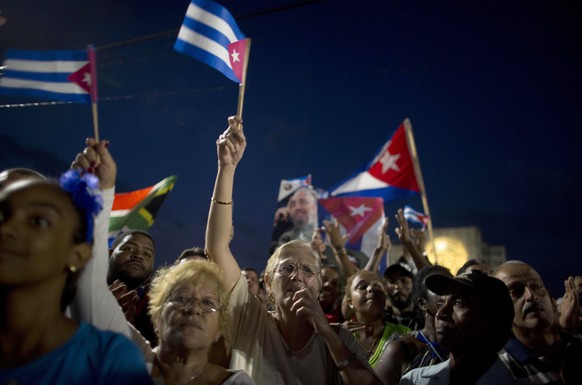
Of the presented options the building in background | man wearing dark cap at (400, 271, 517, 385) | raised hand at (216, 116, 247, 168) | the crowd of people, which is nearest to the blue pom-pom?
the crowd of people

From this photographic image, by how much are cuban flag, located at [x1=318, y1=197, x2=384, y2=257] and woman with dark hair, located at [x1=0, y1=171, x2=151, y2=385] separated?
890 centimetres

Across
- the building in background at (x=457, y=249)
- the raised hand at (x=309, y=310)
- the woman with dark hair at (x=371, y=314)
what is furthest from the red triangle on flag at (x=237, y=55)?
the building in background at (x=457, y=249)

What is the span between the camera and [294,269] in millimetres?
3014

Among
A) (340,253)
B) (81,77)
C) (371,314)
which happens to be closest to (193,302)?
(371,314)

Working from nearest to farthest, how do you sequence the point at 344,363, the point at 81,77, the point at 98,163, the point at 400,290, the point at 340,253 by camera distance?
1. the point at 98,163
2. the point at 344,363
3. the point at 81,77
4. the point at 400,290
5. the point at 340,253

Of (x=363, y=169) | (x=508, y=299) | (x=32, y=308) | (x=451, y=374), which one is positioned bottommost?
(x=451, y=374)

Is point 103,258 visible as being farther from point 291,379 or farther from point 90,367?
point 291,379

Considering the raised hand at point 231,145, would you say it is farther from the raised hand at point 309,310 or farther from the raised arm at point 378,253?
the raised arm at point 378,253

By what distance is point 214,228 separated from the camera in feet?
9.84

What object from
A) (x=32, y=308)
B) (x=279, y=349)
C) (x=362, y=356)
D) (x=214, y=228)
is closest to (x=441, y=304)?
(x=362, y=356)

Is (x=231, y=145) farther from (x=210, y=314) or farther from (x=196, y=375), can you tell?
(x=196, y=375)

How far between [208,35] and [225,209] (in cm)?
226

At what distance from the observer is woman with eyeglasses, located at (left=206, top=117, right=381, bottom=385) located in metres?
2.66

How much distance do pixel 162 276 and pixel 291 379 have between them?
3.22 feet
